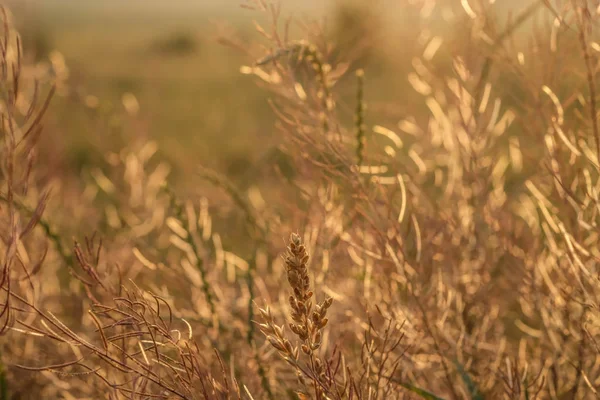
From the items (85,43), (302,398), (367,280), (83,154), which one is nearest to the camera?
(302,398)

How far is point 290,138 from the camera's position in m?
0.72

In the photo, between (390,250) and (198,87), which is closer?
(390,250)

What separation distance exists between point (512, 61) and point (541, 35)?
7 cm

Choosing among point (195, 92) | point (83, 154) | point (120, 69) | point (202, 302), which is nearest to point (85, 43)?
point (120, 69)

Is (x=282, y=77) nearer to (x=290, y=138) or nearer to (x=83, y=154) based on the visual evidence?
(x=290, y=138)

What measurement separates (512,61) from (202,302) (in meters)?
0.63

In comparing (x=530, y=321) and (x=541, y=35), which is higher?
(x=541, y=35)

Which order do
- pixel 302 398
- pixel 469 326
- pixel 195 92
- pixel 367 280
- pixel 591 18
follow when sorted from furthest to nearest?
pixel 195 92, pixel 469 326, pixel 367 280, pixel 591 18, pixel 302 398

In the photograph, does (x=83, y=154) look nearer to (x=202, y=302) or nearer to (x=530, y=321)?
(x=202, y=302)

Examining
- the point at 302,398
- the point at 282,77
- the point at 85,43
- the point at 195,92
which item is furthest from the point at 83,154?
the point at 85,43

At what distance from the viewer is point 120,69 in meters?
Answer: 7.67

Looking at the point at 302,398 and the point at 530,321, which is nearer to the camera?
the point at 302,398

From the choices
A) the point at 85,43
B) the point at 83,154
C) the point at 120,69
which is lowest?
the point at 85,43

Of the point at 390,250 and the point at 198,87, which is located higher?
the point at 390,250
